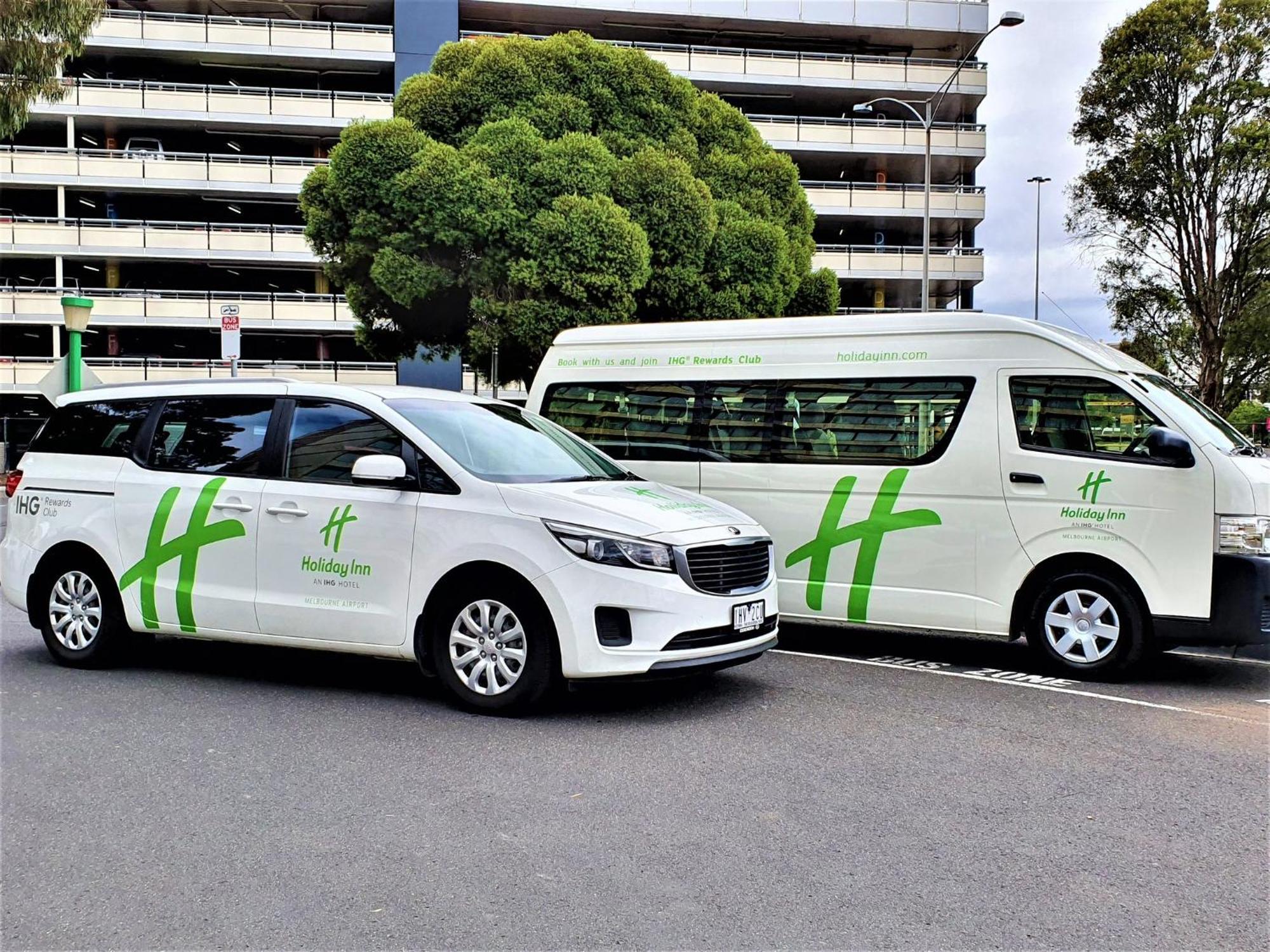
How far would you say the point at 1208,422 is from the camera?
761cm

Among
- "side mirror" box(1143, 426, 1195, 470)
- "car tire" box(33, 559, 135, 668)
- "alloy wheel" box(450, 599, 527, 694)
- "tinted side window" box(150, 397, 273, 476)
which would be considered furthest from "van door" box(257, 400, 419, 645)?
"side mirror" box(1143, 426, 1195, 470)

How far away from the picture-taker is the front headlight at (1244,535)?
6.96 m

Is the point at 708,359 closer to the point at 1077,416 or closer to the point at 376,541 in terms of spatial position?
the point at 1077,416

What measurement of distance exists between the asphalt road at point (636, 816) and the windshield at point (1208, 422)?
1611 millimetres

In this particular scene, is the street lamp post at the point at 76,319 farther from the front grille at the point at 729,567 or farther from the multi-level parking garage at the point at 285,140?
the multi-level parking garage at the point at 285,140

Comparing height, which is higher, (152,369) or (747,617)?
(152,369)

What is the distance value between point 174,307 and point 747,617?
34217 mm

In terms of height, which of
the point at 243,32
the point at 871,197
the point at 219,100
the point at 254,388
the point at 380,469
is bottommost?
the point at 380,469

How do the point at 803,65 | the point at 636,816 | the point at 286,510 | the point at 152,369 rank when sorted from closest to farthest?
the point at 636,816
the point at 286,510
the point at 152,369
the point at 803,65

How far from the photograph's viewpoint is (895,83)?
127ft

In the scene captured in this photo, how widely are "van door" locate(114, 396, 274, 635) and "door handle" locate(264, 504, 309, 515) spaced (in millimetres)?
109

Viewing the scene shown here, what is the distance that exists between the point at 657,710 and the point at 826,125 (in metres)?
35.0

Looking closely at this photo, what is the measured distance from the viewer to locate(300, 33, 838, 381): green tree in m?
21.1

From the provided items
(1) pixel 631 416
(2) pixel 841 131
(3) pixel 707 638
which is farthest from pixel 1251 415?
(3) pixel 707 638
